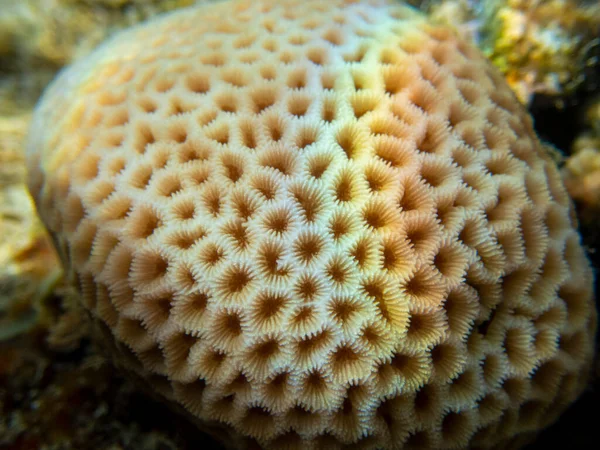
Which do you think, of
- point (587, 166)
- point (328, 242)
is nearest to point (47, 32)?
point (328, 242)

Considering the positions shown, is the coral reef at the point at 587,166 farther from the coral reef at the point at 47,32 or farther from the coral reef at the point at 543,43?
the coral reef at the point at 47,32

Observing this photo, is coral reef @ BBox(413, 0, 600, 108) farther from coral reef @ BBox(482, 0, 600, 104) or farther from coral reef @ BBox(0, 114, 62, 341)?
coral reef @ BBox(0, 114, 62, 341)

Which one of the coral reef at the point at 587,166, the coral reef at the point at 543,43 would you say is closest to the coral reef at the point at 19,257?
the coral reef at the point at 543,43

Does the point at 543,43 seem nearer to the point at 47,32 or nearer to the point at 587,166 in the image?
the point at 587,166

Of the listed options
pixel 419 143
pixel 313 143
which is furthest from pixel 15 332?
pixel 419 143

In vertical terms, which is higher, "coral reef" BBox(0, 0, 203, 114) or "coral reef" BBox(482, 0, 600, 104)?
"coral reef" BBox(482, 0, 600, 104)

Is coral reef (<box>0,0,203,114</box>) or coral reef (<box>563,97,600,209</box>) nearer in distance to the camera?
coral reef (<box>563,97,600,209</box>)

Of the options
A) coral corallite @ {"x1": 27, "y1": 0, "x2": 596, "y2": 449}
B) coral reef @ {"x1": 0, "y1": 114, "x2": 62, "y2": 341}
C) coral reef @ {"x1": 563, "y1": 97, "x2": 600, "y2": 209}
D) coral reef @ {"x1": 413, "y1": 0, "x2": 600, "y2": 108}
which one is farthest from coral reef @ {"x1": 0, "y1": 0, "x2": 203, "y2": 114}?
coral reef @ {"x1": 563, "y1": 97, "x2": 600, "y2": 209}

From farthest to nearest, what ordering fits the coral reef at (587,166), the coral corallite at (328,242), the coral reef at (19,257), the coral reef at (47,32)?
the coral reef at (47,32) → the coral reef at (19,257) → the coral reef at (587,166) → the coral corallite at (328,242)
